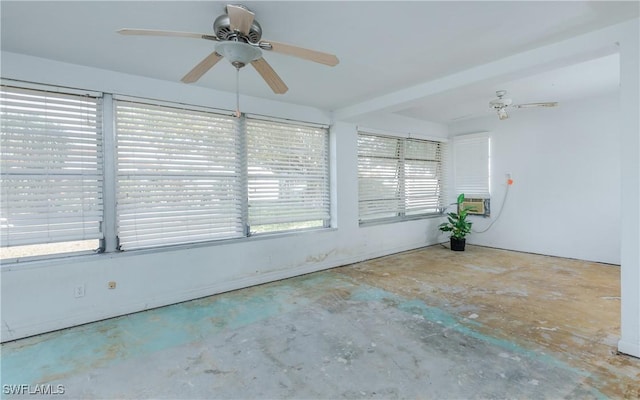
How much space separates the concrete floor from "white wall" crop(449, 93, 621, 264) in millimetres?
1304

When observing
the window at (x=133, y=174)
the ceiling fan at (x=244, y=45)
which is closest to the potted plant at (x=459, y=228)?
Answer: the window at (x=133, y=174)

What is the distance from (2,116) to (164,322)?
227 centimetres

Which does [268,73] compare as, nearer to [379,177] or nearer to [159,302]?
[159,302]

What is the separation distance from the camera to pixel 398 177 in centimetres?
572

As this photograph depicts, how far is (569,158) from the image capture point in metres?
4.97

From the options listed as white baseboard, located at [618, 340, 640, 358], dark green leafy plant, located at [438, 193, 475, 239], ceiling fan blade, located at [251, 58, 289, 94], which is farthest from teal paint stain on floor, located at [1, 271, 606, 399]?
dark green leafy plant, located at [438, 193, 475, 239]

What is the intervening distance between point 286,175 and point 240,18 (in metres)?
2.69

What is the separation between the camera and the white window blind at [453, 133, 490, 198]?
596 cm

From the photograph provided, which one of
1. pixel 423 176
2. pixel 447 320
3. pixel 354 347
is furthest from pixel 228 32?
pixel 423 176

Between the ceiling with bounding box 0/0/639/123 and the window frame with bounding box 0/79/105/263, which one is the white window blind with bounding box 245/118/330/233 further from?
the window frame with bounding box 0/79/105/263

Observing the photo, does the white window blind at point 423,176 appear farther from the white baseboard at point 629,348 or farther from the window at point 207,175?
the white baseboard at point 629,348

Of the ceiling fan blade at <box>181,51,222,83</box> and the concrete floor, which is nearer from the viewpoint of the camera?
the concrete floor

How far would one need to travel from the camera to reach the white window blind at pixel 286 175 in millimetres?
4031

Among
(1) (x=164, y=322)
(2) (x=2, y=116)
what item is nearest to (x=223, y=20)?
(2) (x=2, y=116)
